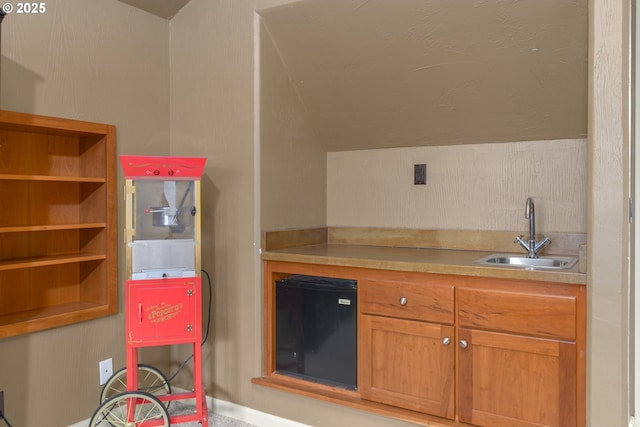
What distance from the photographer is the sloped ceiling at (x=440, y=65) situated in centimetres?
206

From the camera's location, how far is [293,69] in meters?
2.66

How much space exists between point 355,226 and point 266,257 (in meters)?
0.77

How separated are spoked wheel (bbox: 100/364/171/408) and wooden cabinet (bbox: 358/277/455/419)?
1.13 m

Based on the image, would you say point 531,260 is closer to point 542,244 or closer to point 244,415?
point 542,244

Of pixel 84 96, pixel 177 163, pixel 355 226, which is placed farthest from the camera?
pixel 355 226

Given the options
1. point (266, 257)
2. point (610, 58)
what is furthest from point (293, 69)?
point (610, 58)

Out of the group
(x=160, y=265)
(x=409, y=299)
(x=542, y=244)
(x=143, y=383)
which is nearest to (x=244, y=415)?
(x=143, y=383)

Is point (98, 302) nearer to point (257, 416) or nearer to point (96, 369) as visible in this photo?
point (96, 369)

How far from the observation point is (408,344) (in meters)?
2.16

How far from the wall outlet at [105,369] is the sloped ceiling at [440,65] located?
71.8 inches

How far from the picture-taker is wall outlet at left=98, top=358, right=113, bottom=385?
2.56m

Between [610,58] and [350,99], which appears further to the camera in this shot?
[350,99]

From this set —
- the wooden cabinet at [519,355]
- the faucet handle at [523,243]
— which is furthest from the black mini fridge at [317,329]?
the faucet handle at [523,243]

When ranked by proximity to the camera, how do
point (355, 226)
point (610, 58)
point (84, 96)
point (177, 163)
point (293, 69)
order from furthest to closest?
point (355, 226) → point (293, 69) → point (84, 96) → point (177, 163) → point (610, 58)
